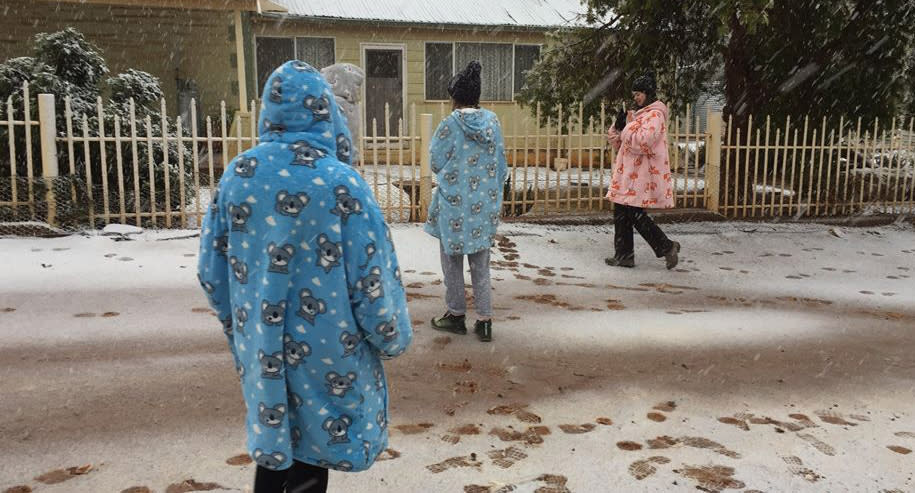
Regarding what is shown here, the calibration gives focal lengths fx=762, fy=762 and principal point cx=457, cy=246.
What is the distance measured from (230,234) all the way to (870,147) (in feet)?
38.4

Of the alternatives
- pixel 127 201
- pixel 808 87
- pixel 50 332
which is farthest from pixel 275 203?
pixel 808 87

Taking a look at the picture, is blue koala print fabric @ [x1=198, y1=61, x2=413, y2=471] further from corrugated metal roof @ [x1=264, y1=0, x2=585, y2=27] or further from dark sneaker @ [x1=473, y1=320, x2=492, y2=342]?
corrugated metal roof @ [x1=264, y1=0, x2=585, y2=27]

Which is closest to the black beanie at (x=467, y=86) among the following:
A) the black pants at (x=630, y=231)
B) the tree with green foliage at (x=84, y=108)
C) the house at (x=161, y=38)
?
the black pants at (x=630, y=231)

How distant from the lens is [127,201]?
8688 millimetres

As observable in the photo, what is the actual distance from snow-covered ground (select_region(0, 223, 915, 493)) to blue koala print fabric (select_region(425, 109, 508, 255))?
0.75 meters

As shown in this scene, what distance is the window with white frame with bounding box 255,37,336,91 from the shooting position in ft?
53.8

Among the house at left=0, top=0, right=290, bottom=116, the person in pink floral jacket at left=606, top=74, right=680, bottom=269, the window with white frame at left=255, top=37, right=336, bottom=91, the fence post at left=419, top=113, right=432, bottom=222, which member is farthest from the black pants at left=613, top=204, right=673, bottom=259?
the window with white frame at left=255, top=37, right=336, bottom=91

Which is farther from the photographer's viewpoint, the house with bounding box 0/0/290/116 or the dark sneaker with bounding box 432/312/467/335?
the house with bounding box 0/0/290/116

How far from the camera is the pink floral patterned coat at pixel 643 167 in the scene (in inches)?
291

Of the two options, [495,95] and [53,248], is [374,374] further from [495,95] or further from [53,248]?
[495,95]

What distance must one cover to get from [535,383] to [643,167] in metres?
3.76

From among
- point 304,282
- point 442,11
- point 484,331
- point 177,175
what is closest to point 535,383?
point 484,331

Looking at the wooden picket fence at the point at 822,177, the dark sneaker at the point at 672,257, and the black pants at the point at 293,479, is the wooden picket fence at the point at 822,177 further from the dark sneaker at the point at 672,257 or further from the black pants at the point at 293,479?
the black pants at the point at 293,479

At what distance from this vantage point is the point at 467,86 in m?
4.85
